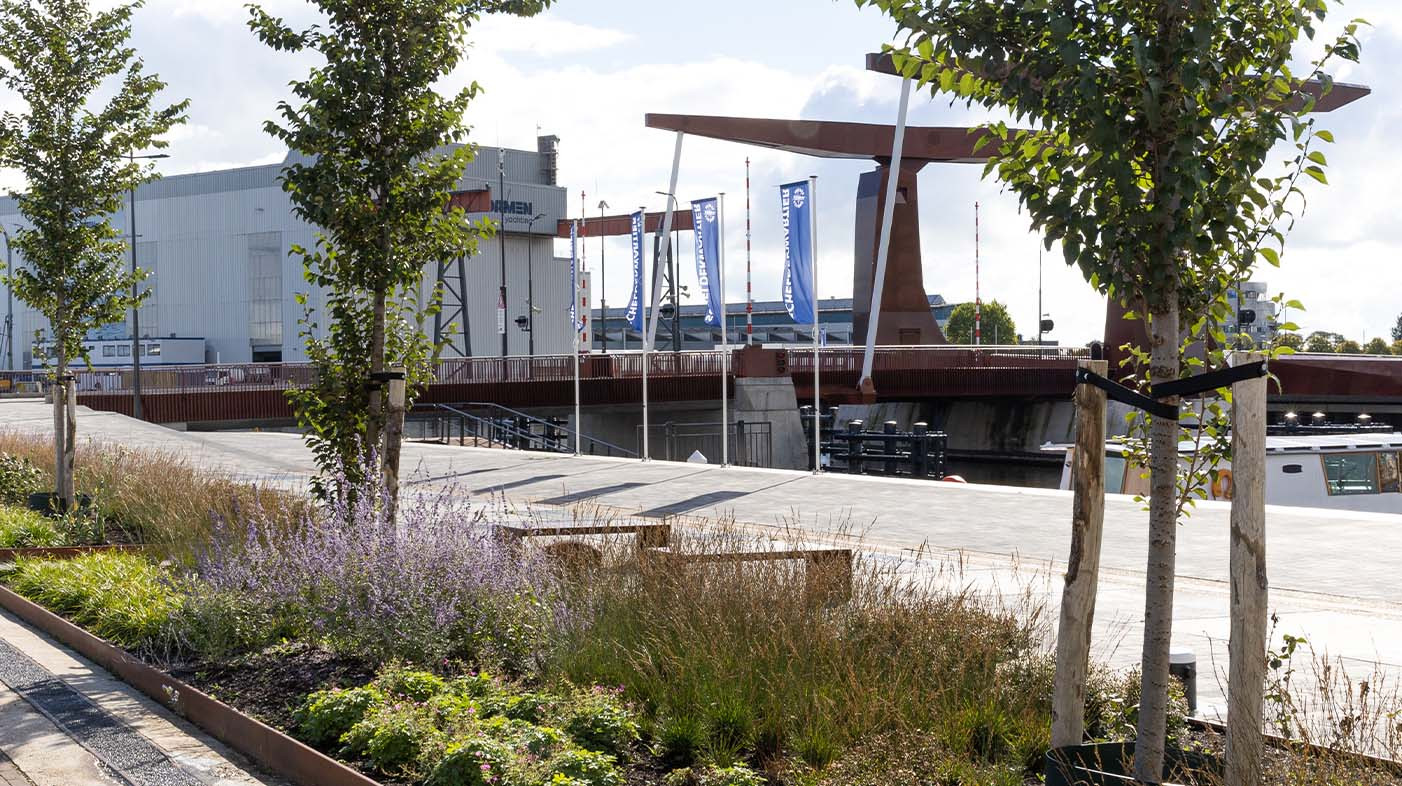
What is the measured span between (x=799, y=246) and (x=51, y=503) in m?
17.0

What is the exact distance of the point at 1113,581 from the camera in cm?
1106

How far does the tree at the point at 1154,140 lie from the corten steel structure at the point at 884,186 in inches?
1477

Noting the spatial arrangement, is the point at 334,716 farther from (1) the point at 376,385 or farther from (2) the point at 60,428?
(2) the point at 60,428

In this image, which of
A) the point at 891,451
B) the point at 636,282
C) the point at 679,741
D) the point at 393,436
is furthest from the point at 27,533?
the point at 636,282

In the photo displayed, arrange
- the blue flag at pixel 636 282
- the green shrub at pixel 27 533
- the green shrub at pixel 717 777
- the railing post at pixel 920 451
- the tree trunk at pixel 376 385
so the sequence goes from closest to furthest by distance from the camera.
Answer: the green shrub at pixel 717 777
the tree trunk at pixel 376 385
the green shrub at pixel 27 533
the railing post at pixel 920 451
the blue flag at pixel 636 282

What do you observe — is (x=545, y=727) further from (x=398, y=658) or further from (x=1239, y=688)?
(x=1239, y=688)

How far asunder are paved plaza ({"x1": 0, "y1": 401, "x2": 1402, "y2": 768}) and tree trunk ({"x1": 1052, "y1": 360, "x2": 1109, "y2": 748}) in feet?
2.88

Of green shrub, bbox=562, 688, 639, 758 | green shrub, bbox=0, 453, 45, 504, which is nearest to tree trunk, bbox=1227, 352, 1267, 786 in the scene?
green shrub, bbox=562, 688, 639, 758

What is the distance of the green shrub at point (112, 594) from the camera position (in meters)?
8.42

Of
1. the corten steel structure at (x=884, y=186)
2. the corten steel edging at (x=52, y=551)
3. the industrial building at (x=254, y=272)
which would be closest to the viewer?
the corten steel edging at (x=52, y=551)

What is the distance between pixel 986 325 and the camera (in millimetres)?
117688

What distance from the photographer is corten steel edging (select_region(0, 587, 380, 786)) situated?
573 centimetres

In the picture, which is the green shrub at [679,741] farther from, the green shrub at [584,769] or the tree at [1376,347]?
the tree at [1376,347]

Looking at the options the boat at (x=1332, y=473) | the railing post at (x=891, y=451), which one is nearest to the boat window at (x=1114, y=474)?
the boat at (x=1332, y=473)
